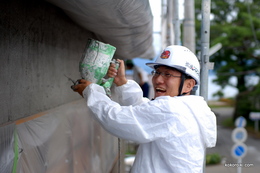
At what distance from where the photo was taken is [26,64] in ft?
6.59

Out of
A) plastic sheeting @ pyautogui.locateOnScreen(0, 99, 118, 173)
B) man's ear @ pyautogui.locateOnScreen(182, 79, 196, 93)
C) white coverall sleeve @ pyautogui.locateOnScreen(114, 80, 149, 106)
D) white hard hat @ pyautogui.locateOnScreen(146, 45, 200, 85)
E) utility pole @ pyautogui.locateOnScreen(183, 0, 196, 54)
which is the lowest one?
plastic sheeting @ pyautogui.locateOnScreen(0, 99, 118, 173)

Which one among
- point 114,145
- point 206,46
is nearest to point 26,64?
point 206,46

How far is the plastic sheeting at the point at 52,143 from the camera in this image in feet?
4.74

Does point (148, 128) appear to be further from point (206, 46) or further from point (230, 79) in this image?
Result: point (230, 79)

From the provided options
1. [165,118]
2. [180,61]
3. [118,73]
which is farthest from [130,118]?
[180,61]

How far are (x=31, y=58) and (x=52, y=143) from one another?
0.58m

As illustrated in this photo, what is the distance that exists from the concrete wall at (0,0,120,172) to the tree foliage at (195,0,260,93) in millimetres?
12345

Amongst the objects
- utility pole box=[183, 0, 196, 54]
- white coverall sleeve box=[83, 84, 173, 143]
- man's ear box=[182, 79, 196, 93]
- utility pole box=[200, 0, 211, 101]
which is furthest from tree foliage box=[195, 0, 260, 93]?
white coverall sleeve box=[83, 84, 173, 143]

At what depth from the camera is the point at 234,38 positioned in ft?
48.1

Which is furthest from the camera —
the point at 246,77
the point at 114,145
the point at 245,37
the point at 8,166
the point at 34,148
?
the point at 246,77

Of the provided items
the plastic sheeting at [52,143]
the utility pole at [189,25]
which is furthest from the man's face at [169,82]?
the utility pole at [189,25]

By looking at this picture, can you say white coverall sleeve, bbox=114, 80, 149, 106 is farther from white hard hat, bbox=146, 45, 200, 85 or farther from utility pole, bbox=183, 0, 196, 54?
utility pole, bbox=183, 0, 196, 54

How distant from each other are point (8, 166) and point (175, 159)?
34.9 inches

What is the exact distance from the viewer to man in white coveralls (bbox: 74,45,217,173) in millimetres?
1710
